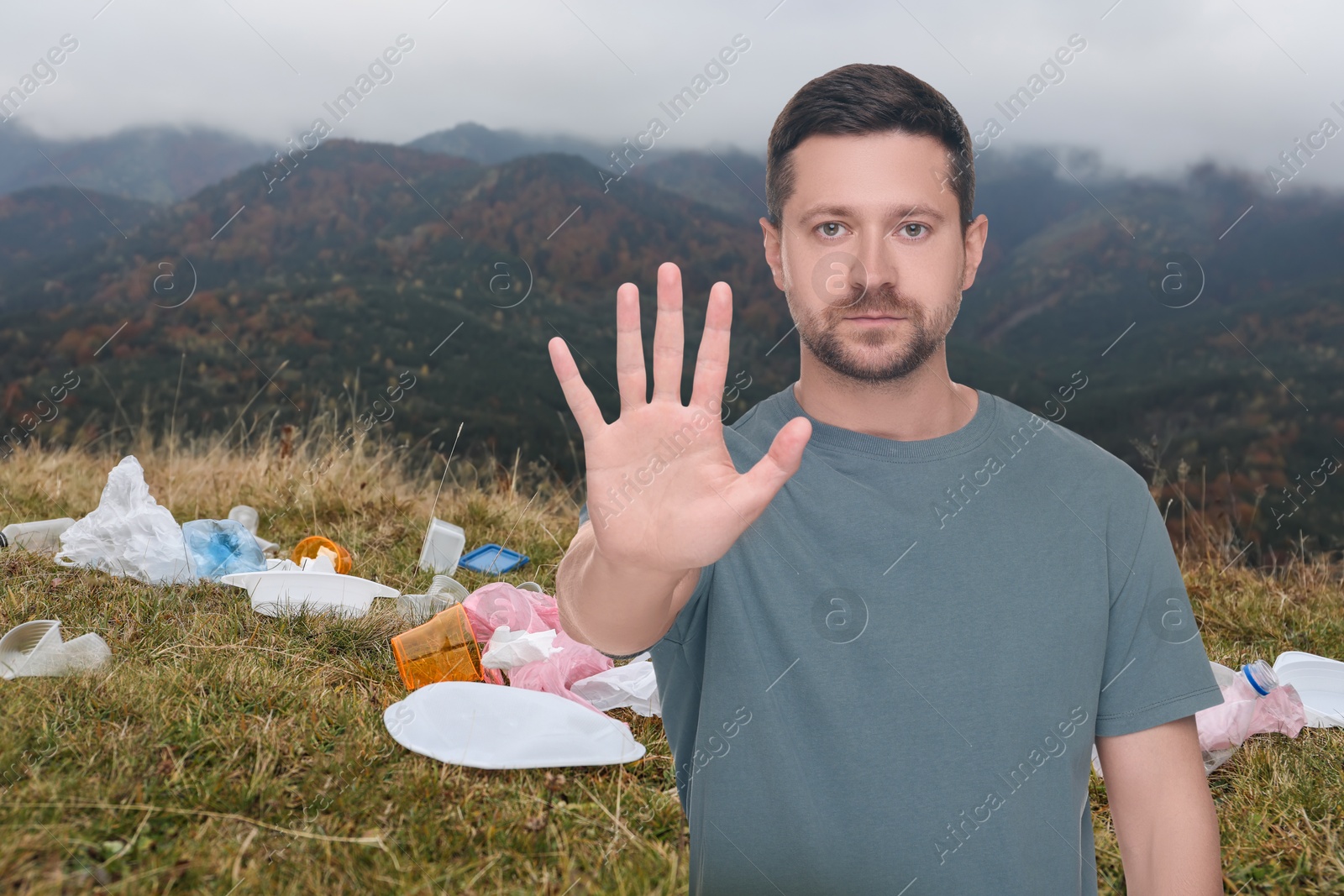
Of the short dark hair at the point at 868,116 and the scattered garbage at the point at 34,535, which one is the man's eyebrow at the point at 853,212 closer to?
the short dark hair at the point at 868,116

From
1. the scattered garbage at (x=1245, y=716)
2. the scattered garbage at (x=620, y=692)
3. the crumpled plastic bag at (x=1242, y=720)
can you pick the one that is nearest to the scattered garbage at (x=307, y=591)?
the scattered garbage at (x=620, y=692)

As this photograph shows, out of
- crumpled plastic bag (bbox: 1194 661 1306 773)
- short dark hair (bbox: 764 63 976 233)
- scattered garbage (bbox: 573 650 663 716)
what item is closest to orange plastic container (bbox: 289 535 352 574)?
scattered garbage (bbox: 573 650 663 716)

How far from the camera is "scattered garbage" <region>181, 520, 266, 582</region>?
3510mm

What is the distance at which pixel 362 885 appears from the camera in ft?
5.52

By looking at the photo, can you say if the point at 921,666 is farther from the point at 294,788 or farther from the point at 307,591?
the point at 307,591

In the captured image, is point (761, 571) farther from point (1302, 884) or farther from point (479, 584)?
point (479, 584)

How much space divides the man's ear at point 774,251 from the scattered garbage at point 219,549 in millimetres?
2474

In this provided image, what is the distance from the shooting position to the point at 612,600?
1440 mm

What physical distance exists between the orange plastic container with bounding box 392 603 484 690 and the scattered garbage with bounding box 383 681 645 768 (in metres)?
0.35

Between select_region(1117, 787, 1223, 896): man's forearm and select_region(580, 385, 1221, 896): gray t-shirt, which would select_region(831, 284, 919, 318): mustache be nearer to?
select_region(580, 385, 1221, 896): gray t-shirt

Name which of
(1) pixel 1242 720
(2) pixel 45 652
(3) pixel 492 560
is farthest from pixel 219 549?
(1) pixel 1242 720

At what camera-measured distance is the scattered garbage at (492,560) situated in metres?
4.16

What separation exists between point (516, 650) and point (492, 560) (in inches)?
56.5

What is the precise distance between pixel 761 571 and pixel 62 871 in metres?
1.25
